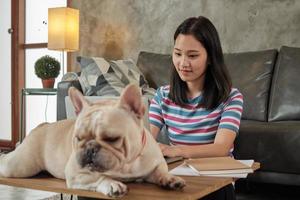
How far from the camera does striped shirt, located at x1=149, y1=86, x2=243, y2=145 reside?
1.61 m

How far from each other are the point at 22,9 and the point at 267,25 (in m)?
2.71

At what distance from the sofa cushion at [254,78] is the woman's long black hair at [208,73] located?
1.25m

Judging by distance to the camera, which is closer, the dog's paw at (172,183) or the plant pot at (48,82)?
the dog's paw at (172,183)

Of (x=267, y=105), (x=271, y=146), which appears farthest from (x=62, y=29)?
(x=271, y=146)

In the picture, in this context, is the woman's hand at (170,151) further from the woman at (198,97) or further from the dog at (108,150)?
the dog at (108,150)

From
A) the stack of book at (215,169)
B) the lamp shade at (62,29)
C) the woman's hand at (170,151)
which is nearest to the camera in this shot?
the stack of book at (215,169)

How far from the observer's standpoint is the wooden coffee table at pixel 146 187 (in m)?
0.88

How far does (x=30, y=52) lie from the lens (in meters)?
4.96

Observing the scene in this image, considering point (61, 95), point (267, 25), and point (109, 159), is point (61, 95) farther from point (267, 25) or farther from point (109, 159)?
point (109, 159)

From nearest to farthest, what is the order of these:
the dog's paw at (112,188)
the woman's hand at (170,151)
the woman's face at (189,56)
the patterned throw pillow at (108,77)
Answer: the dog's paw at (112,188) → the woman's hand at (170,151) → the woman's face at (189,56) → the patterned throw pillow at (108,77)

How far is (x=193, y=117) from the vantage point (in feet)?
5.49


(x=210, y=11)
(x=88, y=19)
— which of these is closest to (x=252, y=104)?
(x=210, y=11)

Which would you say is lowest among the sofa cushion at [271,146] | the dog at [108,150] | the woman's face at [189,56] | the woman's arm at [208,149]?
the sofa cushion at [271,146]

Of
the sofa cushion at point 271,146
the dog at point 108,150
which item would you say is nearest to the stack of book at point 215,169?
the dog at point 108,150
